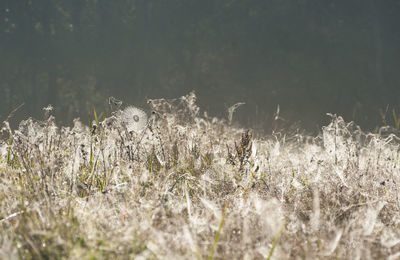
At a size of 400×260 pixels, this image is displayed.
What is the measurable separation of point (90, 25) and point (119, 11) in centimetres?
106

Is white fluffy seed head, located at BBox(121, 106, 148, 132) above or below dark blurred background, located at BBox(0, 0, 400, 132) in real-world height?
below

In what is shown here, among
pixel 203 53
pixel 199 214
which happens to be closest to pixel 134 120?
pixel 199 214

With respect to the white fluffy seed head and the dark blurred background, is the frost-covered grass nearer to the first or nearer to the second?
the white fluffy seed head

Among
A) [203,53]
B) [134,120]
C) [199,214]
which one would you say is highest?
[203,53]

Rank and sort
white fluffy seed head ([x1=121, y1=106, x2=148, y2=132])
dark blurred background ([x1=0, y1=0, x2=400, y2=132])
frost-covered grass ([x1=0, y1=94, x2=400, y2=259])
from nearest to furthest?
frost-covered grass ([x1=0, y1=94, x2=400, y2=259]) < white fluffy seed head ([x1=121, y1=106, x2=148, y2=132]) < dark blurred background ([x1=0, y1=0, x2=400, y2=132])

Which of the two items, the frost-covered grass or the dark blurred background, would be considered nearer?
the frost-covered grass

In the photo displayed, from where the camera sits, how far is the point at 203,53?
1070cm

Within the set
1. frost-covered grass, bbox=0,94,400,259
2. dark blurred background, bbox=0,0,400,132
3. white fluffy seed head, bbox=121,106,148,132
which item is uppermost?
dark blurred background, bbox=0,0,400,132

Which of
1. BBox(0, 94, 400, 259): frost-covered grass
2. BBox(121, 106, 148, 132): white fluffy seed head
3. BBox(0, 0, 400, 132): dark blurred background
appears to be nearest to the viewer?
BBox(0, 94, 400, 259): frost-covered grass

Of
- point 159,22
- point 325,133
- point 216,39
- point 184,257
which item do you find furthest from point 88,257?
point 159,22

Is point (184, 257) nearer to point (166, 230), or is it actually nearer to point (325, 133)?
point (166, 230)

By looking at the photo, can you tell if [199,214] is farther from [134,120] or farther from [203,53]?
[203,53]

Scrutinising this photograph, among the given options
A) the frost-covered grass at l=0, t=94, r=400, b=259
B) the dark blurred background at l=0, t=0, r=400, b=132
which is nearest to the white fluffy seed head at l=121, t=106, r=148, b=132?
the frost-covered grass at l=0, t=94, r=400, b=259

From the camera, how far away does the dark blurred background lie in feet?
31.9
